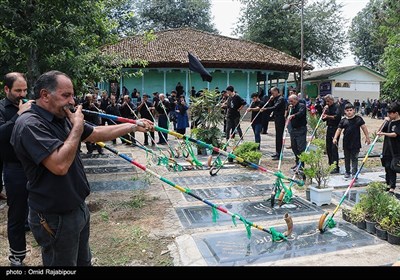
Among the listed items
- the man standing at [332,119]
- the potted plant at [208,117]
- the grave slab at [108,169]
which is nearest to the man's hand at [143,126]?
the grave slab at [108,169]

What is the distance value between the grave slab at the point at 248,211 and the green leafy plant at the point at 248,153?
2.45 meters

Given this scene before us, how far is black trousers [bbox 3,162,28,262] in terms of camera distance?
3867 mm

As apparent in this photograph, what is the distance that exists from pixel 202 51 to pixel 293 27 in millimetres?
13423

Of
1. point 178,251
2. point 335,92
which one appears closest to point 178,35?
point 335,92

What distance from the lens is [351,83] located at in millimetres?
36000

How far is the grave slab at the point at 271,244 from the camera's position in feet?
13.6

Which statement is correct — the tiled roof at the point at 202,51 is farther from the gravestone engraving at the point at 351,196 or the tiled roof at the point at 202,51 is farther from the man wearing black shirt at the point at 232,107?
the gravestone engraving at the point at 351,196

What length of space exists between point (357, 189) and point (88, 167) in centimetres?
658

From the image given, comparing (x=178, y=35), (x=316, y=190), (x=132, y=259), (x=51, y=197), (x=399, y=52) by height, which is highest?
A: (x=178, y=35)

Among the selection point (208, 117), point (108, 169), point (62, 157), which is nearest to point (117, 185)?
point (108, 169)

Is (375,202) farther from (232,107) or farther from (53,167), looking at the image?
(232,107)

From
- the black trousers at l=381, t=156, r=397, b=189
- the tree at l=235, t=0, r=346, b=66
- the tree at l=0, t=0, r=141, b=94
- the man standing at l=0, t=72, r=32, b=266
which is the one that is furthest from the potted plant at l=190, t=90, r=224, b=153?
the tree at l=235, t=0, r=346, b=66
